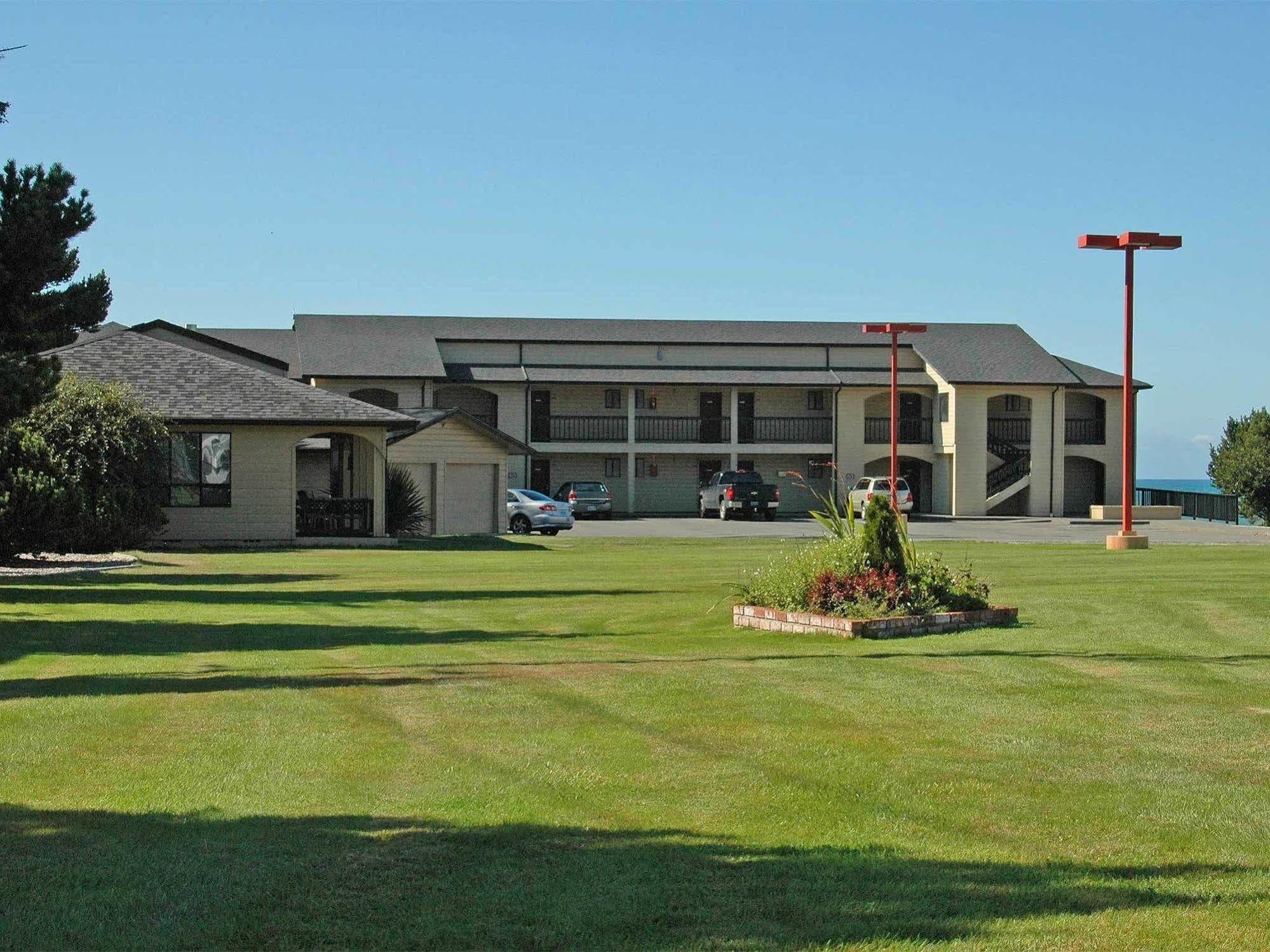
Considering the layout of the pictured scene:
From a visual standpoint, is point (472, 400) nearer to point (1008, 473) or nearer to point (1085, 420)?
point (1008, 473)

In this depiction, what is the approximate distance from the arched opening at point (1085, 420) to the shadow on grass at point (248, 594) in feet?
154

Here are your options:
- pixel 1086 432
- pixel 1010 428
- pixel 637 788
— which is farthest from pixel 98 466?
pixel 1086 432

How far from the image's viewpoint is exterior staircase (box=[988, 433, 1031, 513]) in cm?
6128

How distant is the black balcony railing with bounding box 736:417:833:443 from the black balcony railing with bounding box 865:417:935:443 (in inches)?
76.8

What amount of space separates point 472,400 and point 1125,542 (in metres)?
39.5

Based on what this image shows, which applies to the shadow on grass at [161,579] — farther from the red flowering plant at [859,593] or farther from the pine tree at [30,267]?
the red flowering plant at [859,593]

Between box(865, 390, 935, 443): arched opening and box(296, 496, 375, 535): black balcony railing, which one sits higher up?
A: box(865, 390, 935, 443): arched opening

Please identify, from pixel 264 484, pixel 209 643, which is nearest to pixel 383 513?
pixel 264 484

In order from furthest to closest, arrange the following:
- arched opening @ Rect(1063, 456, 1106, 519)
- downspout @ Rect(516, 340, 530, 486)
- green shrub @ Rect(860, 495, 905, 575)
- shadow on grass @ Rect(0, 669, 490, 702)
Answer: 1. arched opening @ Rect(1063, 456, 1106, 519)
2. downspout @ Rect(516, 340, 530, 486)
3. green shrub @ Rect(860, 495, 905, 575)
4. shadow on grass @ Rect(0, 669, 490, 702)

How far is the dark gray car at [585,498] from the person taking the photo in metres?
56.5

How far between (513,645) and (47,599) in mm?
8090

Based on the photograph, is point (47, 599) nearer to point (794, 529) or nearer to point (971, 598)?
point (971, 598)

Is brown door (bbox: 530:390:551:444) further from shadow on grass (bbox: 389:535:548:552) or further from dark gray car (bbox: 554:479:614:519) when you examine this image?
shadow on grass (bbox: 389:535:548:552)

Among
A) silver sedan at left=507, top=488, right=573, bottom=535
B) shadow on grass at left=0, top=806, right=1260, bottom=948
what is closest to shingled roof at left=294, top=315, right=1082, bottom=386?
silver sedan at left=507, top=488, right=573, bottom=535
